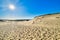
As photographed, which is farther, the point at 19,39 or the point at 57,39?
the point at 19,39

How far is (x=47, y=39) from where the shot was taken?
7156 mm

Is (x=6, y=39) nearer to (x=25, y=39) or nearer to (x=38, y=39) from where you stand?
(x=25, y=39)

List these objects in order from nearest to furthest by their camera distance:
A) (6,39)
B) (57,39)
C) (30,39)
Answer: (57,39)
(30,39)
(6,39)

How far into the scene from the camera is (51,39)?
707 centimetres

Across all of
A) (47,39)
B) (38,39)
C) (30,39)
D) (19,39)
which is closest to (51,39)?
(47,39)

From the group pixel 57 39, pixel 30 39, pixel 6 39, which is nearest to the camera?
pixel 57 39

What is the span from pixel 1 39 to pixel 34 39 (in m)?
2.75

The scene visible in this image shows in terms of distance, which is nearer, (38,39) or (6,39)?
(38,39)

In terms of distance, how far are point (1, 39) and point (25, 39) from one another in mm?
2020

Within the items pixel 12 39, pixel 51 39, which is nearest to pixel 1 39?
pixel 12 39

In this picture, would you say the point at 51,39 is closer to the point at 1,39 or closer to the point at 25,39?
the point at 25,39

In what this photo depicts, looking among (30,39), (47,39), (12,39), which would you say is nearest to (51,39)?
(47,39)

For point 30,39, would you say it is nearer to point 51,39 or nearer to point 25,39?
point 25,39

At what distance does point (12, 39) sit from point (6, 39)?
0.55 metres
